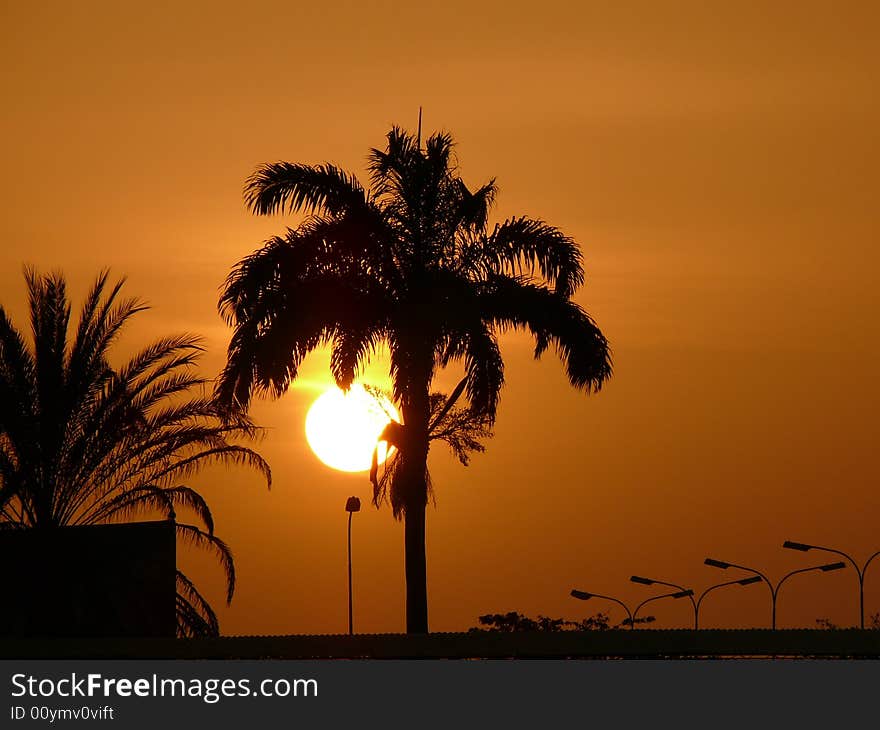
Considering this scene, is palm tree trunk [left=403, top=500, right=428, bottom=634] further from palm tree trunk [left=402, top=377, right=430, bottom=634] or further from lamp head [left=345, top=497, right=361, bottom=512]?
lamp head [left=345, top=497, right=361, bottom=512]

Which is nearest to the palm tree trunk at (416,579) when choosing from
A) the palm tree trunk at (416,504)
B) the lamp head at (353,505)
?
the palm tree trunk at (416,504)

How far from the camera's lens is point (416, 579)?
30.4 m

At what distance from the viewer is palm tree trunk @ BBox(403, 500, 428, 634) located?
99.4 feet

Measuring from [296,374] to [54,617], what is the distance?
26.7 feet

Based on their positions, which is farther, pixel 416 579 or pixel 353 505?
pixel 353 505

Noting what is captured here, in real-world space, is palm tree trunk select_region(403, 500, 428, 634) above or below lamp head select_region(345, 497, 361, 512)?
below

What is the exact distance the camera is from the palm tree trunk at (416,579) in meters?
30.3

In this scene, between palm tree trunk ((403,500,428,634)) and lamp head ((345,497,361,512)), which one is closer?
palm tree trunk ((403,500,428,634))

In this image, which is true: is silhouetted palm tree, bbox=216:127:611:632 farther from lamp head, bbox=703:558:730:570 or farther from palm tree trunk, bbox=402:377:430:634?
lamp head, bbox=703:558:730:570

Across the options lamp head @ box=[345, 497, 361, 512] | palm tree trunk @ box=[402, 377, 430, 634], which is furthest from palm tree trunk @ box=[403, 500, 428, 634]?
lamp head @ box=[345, 497, 361, 512]

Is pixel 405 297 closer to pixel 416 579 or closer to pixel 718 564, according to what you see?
pixel 416 579

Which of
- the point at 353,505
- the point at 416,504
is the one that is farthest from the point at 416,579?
the point at 353,505
